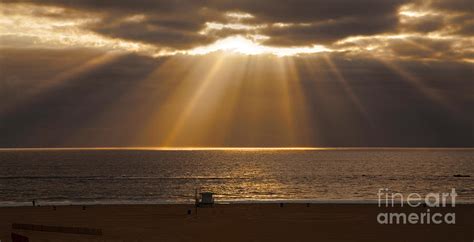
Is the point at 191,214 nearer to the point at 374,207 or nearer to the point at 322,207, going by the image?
the point at 322,207

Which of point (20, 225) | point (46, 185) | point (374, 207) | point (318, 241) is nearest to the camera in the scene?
point (318, 241)

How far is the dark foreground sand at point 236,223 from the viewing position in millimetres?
35156

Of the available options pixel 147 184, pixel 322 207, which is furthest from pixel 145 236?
pixel 147 184

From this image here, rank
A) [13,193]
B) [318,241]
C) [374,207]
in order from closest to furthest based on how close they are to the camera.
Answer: [318,241] < [374,207] < [13,193]

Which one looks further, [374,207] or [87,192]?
[87,192]

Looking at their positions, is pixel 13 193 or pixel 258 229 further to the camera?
pixel 13 193

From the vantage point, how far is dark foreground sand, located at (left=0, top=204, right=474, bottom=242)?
35.2m

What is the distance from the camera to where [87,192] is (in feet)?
347

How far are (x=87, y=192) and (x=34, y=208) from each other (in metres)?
53.8

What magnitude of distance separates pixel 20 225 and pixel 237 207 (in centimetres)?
2069

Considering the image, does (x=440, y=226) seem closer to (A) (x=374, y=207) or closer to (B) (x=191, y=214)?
(A) (x=374, y=207)

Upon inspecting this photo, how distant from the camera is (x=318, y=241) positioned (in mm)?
33938

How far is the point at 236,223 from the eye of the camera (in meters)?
41.7

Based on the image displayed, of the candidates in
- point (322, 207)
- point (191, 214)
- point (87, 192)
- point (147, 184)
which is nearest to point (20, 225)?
point (191, 214)
